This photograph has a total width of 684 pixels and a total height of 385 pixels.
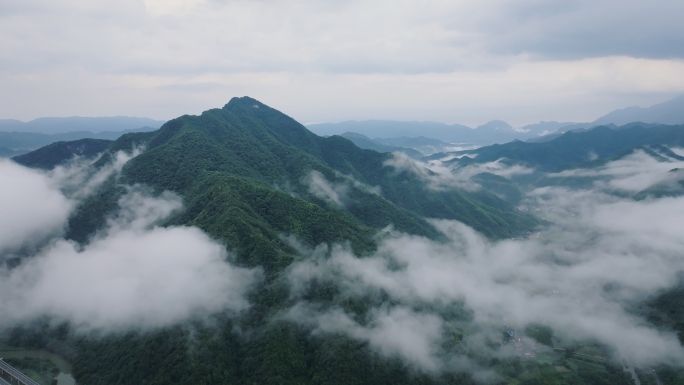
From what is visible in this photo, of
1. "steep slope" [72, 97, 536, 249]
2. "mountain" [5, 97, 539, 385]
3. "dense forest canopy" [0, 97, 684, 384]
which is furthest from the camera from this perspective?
"steep slope" [72, 97, 536, 249]

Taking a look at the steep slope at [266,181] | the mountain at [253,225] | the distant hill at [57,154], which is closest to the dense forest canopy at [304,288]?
the mountain at [253,225]

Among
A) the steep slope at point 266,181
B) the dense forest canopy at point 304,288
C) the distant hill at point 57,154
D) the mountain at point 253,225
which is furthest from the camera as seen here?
the distant hill at point 57,154

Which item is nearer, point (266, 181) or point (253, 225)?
point (253, 225)

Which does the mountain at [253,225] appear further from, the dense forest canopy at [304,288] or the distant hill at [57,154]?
the distant hill at [57,154]

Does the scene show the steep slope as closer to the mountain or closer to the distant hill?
the mountain

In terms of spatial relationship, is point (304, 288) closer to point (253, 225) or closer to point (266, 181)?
point (253, 225)

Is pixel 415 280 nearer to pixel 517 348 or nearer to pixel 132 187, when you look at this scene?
pixel 517 348

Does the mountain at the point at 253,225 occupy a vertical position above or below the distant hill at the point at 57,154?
below

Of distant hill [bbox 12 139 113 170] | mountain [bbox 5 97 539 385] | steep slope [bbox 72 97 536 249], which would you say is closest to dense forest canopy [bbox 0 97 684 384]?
mountain [bbox 5 97 539 385]

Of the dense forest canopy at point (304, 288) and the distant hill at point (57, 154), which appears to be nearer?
the dense forest canopy at point (304, 288)

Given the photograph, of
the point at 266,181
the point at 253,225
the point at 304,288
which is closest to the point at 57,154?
the point at 266,181

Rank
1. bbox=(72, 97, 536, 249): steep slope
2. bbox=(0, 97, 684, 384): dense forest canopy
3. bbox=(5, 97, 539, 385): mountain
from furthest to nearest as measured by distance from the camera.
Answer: bbox=(72, 97, 536, 249): steep slope → bbox=(0, 97, 684, 384): dense forest canopy → bbox=(5, 97, 539, 385): mountain
